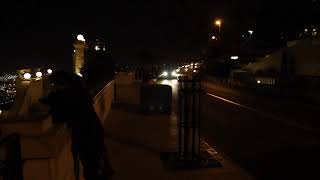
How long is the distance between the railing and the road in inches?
206

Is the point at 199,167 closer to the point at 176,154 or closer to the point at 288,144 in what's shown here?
the point at 176,154

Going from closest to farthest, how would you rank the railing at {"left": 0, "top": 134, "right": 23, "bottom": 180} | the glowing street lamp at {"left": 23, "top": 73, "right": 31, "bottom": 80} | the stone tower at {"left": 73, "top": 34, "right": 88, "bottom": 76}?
the railing at {"left": 0, "top": 134, "right": 23, "bottom": 180}, the glowing street lamp at {"left": 23, "top": 73, "right": 31, "bottom": 80}, the stone tower at {"left": 73, "top": 34, "right": 88, "bottom": 76}

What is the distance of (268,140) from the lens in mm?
11477

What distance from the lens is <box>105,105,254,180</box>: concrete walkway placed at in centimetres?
762

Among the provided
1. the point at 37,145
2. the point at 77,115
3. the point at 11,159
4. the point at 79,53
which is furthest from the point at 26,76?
the point at 79,53

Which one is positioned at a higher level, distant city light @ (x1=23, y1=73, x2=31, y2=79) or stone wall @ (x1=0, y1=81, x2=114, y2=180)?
distant city light @ (x1=23, y1=73, x2=31, y2=79)

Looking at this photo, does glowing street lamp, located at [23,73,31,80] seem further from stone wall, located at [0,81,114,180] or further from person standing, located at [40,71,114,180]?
stone wall, located at [0,81,114,180]

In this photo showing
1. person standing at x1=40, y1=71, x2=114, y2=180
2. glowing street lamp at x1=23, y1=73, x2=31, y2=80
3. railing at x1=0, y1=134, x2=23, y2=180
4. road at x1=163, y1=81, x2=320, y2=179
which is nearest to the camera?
railing at x1=0, y1=134, x2=23, y2=180

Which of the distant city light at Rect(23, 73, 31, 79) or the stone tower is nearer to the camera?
the distant city light at Rect(23, 73, 31, 79)

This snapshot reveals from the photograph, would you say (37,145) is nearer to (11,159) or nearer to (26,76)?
(11,159)

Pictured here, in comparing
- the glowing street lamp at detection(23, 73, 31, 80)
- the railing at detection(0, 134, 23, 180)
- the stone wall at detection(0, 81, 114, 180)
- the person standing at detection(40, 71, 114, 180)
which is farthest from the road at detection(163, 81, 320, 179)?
the glowing street lamp at detection(23, 73, 31, 80)

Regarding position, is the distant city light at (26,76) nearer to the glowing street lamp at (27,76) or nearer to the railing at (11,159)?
the glowing street lamp at (27,76)

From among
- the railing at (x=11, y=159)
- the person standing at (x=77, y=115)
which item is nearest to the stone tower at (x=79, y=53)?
the person standing at (x=77, y=115)

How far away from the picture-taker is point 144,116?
16375 mm
